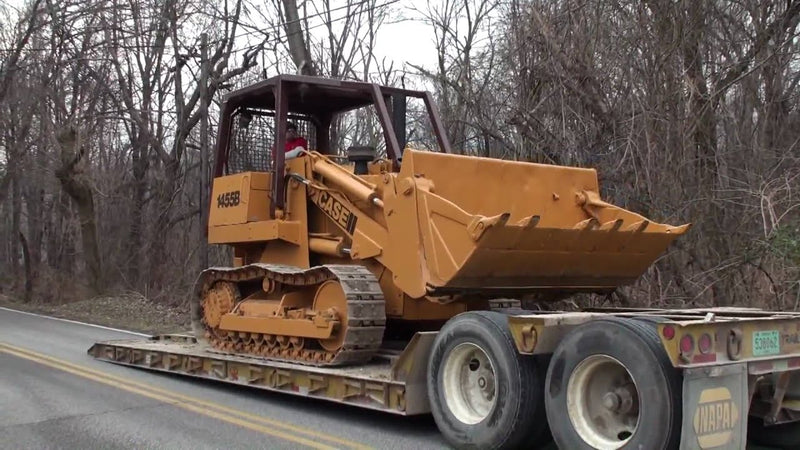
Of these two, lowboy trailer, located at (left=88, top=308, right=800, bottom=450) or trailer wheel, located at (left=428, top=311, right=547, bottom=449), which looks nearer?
lowboy trailer, located at (left=88, top=308, right=800, bottom=450)

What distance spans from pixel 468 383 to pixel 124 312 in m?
15.0

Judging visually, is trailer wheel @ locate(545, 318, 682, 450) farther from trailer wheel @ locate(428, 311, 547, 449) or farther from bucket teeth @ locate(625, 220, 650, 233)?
bucket teeth @ locate(625, 220, 650, 233)

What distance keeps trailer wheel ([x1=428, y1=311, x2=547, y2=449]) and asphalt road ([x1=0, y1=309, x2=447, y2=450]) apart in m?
0.40

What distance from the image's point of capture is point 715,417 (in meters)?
4.43

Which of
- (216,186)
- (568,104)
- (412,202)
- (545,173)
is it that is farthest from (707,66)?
(216,186)

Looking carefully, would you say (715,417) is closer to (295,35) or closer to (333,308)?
(333,308)

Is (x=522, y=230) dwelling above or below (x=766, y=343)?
above

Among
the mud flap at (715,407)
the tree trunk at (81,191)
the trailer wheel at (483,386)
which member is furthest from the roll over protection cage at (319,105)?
the tree trunk at (81,191)

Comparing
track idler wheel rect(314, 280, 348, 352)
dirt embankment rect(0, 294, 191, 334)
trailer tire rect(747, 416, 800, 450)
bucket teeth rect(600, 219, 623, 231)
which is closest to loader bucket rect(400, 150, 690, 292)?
bucket teeth rect(600, 219, 623, 231)

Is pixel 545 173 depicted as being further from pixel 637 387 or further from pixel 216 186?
pixel 216 186

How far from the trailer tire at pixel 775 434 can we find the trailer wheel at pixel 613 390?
1.49 meters

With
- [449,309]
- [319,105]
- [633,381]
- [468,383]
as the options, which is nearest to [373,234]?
[449,309]

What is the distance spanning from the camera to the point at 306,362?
749 cm

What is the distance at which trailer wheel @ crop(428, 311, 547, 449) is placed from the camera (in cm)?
530
